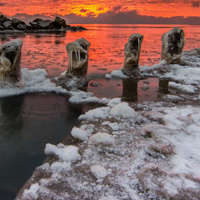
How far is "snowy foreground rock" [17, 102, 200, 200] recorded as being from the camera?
2.55 meters

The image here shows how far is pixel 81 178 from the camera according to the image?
9.09 ft

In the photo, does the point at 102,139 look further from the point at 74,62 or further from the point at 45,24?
the point at 45,24

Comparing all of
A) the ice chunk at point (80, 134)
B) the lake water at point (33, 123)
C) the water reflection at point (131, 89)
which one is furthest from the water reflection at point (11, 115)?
the water reflection at point (131, 89)

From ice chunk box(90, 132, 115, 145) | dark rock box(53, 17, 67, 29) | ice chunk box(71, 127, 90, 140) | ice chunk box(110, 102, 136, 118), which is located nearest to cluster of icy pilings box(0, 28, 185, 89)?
ice chunk box(110, 102, 136, 118)

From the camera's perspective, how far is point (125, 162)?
10.1ft

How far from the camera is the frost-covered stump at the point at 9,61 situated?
6004 millimetres

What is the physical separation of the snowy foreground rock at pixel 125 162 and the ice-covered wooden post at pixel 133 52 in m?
4.25

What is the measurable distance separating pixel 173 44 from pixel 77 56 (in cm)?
560

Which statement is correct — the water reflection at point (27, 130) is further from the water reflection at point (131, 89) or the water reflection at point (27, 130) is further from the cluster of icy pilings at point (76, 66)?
the water reflection at point (131, 89)

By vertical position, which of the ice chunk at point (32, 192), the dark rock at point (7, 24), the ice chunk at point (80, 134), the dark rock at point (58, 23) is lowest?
the ice chunk at point (32, 192)

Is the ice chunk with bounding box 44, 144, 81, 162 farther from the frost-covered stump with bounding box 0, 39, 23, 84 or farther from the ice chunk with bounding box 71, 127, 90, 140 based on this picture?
the frost-covered stump with bounding box 0, 39, 23, 84

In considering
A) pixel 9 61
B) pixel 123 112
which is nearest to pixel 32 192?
pixel 123 112

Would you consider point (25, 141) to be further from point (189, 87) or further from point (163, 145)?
point (189, 87)

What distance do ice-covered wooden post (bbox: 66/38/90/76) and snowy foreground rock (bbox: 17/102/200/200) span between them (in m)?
2.88
